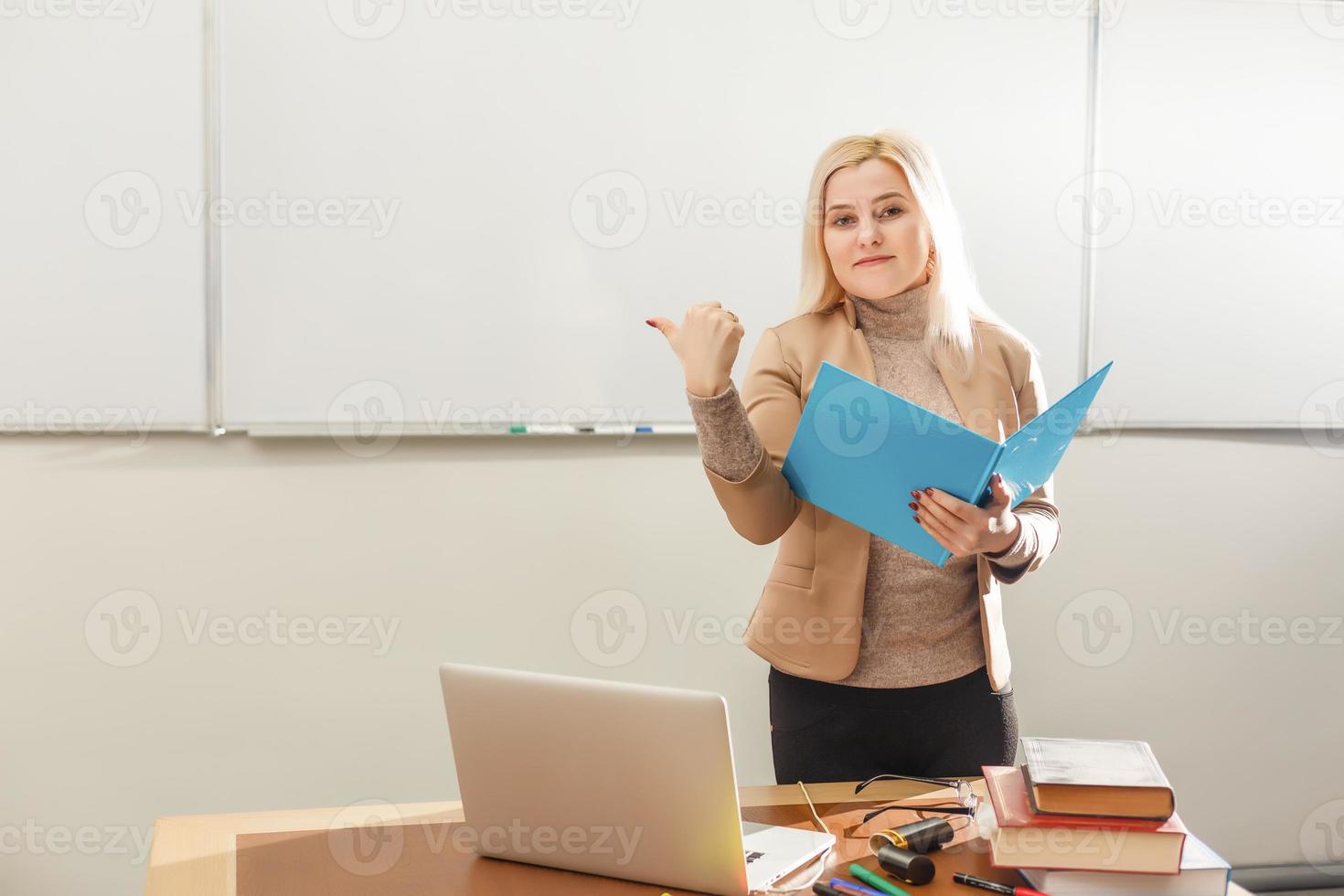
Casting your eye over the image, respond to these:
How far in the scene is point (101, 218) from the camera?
220 cm

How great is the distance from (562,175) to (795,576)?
A: 3.75ft

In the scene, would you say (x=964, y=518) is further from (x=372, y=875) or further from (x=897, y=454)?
(x=372, y=875)

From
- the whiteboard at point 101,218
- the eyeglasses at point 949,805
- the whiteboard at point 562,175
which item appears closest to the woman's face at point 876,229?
the eyeglasses at point 949,805

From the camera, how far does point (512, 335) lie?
7.79 feet

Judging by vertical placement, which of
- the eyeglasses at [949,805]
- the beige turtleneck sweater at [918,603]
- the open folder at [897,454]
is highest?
the open folder at [897,454]

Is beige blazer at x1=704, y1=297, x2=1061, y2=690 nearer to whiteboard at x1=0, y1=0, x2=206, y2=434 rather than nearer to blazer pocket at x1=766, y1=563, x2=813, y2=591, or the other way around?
blazer pocket at x1=766, y1=563, x2=813, y2=591

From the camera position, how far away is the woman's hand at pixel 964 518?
136cm

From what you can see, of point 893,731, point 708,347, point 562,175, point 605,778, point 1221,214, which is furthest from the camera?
point 1221,214

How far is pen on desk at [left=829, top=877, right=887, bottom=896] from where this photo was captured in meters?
1.09

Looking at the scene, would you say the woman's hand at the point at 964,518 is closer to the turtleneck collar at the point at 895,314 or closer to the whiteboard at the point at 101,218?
the turtleneck collar at the point at 895,314

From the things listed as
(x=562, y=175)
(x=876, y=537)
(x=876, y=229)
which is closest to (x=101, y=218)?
(x=562, y=175)

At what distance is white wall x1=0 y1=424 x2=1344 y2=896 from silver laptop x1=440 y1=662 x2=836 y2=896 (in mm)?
1255

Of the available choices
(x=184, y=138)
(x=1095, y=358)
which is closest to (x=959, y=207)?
(x=1095, y=358)

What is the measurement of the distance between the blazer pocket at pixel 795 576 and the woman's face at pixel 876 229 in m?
0.42
